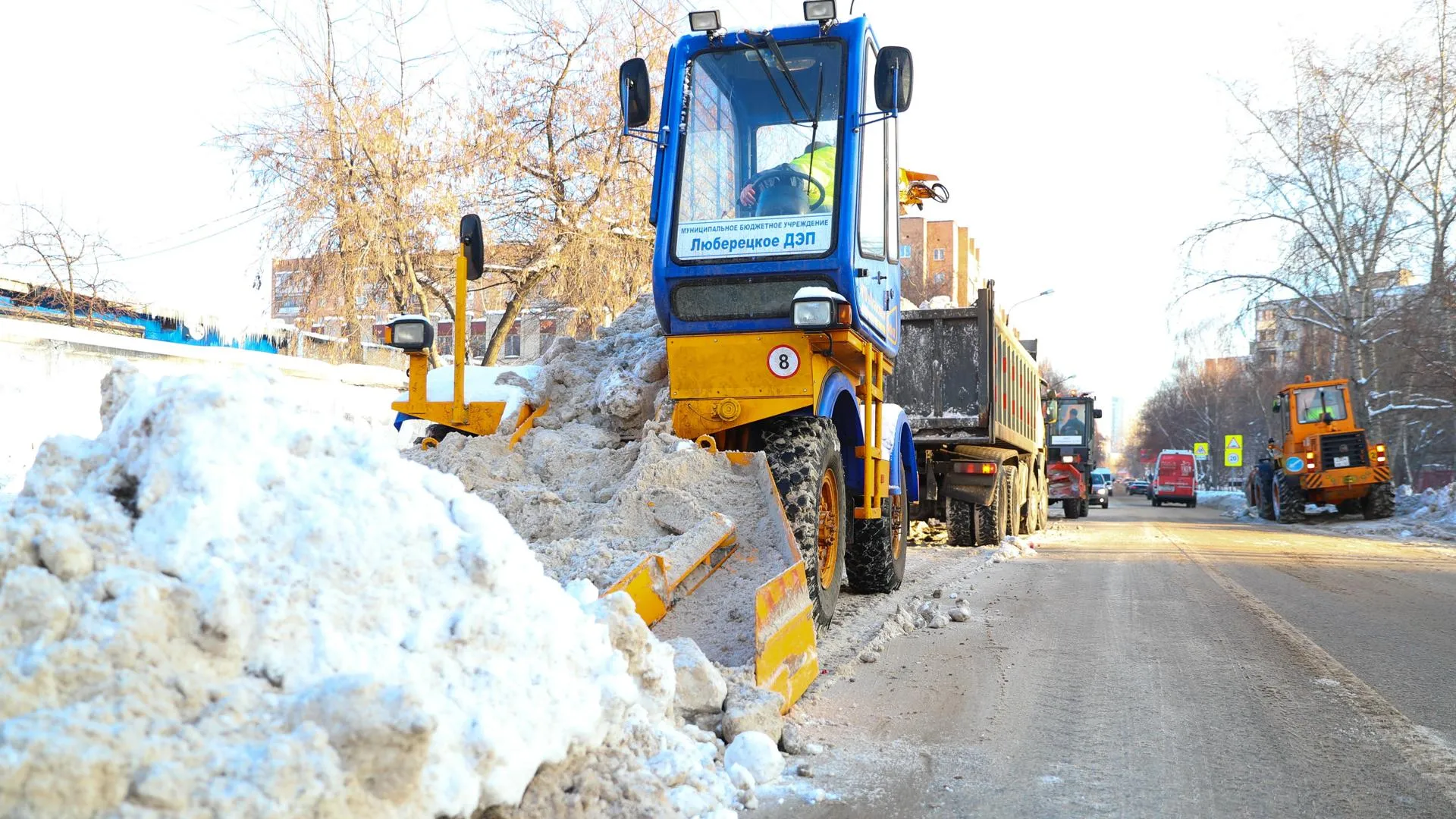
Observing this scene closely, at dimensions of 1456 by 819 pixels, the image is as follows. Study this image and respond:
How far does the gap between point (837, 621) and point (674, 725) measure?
9.91 ft

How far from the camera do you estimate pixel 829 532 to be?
580 cm

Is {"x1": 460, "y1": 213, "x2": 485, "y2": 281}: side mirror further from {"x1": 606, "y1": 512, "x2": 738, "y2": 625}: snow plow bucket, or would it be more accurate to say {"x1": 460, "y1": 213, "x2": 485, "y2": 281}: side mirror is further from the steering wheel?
{"x1": 606, "y1": 512, "x2": 738, "y2": 625}: snow plow bucket

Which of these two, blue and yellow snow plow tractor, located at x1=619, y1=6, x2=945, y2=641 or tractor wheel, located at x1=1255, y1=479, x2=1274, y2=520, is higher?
blue and yellow snow plow tractor, located at x1=619, y1=6, x2=945, y2=641

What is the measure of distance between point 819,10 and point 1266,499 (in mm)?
26262

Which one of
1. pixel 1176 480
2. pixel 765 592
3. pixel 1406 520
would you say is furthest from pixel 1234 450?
pixel 765 592

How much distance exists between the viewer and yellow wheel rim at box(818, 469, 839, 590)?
5.68 metres

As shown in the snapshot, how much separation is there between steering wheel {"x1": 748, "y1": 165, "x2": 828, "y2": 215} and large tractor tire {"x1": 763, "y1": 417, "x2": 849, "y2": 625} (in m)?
1.33

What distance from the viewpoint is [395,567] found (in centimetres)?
278

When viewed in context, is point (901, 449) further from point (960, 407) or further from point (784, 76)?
point (960, 407)

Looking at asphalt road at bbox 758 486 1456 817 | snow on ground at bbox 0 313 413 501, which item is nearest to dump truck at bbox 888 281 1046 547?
asphalt road at bbox 758 486 1456 817

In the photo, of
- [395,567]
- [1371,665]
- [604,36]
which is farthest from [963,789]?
[604,36]

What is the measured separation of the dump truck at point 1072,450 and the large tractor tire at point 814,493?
2109 cm

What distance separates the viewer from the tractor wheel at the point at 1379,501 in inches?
899

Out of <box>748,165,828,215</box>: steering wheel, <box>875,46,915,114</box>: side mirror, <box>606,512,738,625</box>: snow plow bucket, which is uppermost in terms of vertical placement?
<box>875,46,915,114</box>: side mirror
